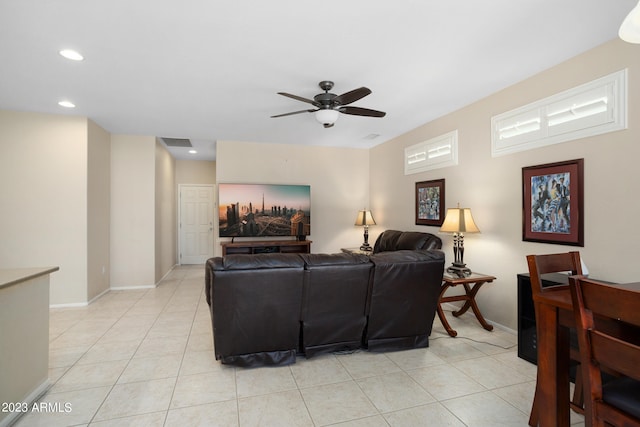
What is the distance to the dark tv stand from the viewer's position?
5282mm

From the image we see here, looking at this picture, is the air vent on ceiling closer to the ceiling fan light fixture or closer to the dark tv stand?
the dark tv stand

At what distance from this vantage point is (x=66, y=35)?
2.26 metres

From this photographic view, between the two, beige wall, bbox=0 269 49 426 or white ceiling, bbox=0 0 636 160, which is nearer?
beige wall, bbox=0 269 49 426


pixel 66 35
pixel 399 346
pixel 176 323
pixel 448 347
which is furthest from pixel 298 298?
pixel 66 35

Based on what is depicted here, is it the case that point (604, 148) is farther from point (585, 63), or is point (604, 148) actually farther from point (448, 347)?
point (448, 347)

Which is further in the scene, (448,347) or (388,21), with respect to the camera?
(448,347)

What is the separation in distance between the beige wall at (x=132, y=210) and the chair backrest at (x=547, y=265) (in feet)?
17.6

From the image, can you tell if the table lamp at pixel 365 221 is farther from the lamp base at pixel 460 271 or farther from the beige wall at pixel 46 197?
the beige wall at pixel 46 197

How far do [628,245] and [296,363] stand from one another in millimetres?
2743

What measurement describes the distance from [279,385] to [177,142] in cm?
499

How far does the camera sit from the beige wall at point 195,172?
286 inches

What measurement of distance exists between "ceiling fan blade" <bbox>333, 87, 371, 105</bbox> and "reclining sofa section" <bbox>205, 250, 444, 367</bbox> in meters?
1.45

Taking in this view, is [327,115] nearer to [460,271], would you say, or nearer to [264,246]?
[460,271]

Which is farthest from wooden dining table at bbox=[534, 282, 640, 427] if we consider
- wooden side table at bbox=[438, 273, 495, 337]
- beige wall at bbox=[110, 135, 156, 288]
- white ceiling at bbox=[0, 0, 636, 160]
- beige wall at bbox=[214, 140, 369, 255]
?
beige wall at bbox=[110, 135, 156, 288]
